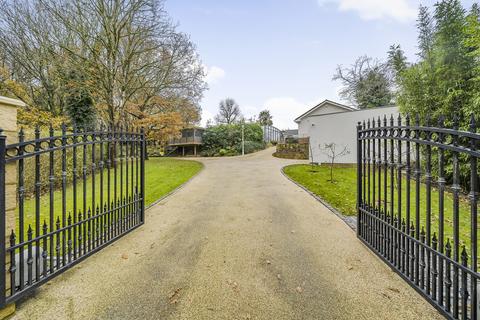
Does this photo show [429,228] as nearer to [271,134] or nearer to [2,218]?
[2,218]

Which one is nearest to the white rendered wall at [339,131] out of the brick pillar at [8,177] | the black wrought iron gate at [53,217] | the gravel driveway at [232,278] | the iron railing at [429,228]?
the gravel driveway at [232,278]

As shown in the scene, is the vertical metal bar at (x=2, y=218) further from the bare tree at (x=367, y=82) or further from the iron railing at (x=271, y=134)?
the iron railing at (x=271, y=134)

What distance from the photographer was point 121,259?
121 inches

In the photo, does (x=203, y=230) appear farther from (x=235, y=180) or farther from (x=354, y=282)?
(x=235, y=180)

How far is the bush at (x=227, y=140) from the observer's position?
23.6m

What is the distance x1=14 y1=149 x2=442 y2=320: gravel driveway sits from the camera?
210 centimetres

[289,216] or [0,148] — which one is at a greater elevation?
[0,148]

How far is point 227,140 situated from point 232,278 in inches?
871

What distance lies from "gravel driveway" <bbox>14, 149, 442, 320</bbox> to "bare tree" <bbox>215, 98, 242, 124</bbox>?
3826 cm

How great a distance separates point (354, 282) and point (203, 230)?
2515mm

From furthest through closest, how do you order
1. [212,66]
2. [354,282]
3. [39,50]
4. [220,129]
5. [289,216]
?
[220,129] < [212,66] < [39,50] < [289,216] < [354,282]

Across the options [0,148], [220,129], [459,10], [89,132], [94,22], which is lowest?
[0,148]

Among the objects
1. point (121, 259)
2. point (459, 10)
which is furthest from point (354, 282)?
point (459, 10)

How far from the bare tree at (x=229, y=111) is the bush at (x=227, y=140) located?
55.3 feet
